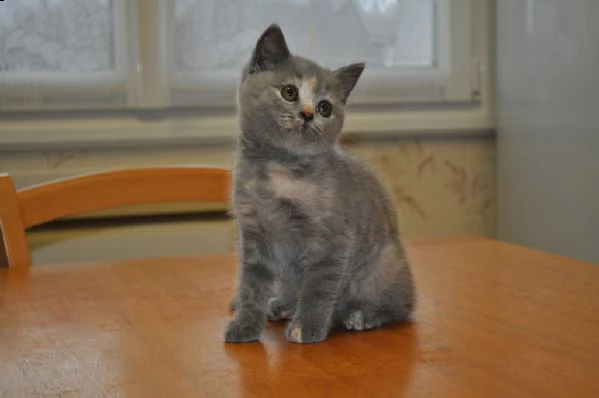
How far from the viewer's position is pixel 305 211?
866 millimetres

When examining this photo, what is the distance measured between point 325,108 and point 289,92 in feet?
0.13

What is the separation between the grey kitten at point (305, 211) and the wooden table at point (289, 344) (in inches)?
1.4

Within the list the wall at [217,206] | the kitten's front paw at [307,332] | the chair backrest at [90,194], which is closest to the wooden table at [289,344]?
the kitten's front paw at [307,332]

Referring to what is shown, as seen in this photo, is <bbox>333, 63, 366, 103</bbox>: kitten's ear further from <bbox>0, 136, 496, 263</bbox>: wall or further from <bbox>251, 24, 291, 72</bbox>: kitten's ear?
<bbox>0, 136, 496, 263</bbox>: wall

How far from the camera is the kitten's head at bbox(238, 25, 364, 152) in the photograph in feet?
2.87

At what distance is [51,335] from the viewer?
859 millimetres

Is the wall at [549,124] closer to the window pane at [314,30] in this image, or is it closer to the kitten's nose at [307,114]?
the window pane at [314,30]

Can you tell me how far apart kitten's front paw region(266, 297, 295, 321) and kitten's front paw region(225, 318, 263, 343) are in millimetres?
100

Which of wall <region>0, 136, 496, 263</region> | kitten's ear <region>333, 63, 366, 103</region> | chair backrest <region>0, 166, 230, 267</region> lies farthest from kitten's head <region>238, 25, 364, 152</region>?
wall <region>0, 136, 496, 263</region>

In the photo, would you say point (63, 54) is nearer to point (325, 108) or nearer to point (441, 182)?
point (441, 182)

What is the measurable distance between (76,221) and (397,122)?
0.77 metres

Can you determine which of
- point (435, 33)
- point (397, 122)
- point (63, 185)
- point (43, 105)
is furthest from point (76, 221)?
point (435, 33)

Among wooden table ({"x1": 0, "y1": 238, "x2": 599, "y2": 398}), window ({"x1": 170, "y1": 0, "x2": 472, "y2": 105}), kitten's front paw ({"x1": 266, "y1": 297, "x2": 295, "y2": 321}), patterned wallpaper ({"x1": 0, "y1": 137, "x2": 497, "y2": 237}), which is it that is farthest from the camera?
patterned wallpaper ({"x1": 0, "y1": 137, "x2": 497, "y2": 237})

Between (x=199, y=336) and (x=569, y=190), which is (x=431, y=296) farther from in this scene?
(x=569, y=190)
